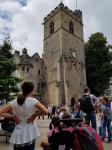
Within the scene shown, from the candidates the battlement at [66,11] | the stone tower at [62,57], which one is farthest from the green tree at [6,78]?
the battlement at [66,11]

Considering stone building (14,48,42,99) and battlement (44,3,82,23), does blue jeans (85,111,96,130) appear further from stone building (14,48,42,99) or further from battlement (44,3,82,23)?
battlement (44,3,82,23)

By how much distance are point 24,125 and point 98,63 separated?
36.8 m

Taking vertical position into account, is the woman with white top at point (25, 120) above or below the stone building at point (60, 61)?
below

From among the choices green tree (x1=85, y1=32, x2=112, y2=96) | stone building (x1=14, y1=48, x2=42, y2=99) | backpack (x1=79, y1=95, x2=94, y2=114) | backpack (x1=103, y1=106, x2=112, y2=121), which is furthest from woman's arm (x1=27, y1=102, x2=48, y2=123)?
green tree (x1=85, y1=32, x2=112, y2=96)

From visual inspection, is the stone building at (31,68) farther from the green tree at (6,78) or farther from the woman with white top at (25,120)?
the woman with white top at (25,120)

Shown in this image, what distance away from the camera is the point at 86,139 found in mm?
2926

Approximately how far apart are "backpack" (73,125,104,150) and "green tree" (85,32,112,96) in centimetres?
3275

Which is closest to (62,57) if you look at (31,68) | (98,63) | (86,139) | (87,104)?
(31,68)

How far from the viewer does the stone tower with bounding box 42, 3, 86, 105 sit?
31.9m

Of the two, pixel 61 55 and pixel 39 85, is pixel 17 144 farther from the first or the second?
pixel 39 85

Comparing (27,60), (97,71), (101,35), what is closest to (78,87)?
(97,71)

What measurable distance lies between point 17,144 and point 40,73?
34.0 m

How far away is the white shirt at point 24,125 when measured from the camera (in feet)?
9.18

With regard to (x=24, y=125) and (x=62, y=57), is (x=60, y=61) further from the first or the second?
(x=24, y=125)
